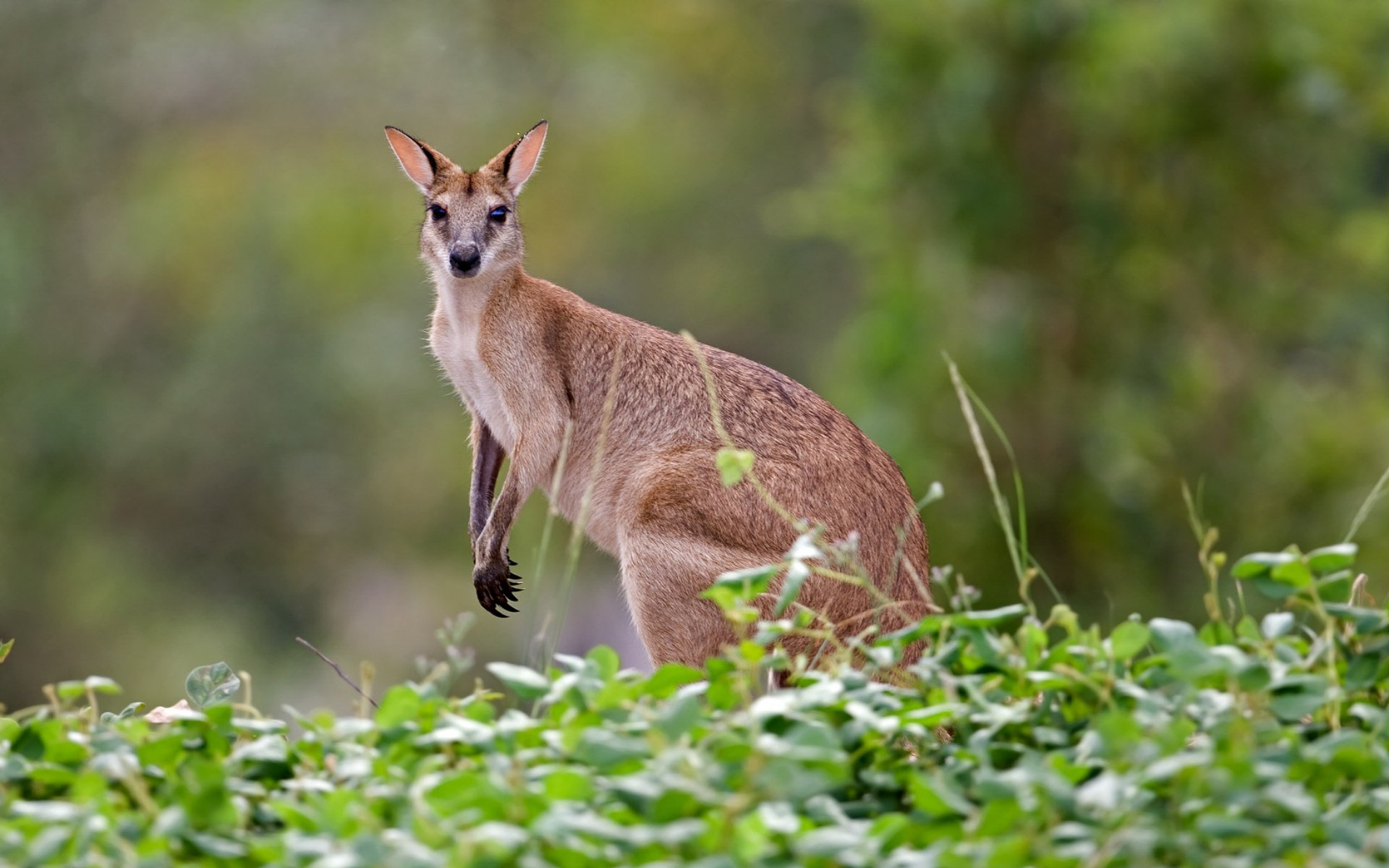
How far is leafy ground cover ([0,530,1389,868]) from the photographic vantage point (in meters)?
3.11

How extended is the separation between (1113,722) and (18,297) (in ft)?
80.5

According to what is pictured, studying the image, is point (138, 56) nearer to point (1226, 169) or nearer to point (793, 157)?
point (793, 157)

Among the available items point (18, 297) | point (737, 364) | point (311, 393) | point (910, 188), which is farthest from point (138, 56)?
point (737, 364)

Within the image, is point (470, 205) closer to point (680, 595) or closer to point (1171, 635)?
point (680, 595)

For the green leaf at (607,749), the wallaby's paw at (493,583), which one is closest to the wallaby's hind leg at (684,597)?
the wallaby's paw at (493,583)

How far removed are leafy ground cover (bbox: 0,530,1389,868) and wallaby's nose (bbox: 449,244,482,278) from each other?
2.64m

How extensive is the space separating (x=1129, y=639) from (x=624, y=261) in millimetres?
23377

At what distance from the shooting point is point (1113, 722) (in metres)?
3.12

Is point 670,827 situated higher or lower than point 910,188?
lower

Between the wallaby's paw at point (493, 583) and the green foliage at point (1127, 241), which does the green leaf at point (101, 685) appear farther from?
the green foliage at point (1127, 241)

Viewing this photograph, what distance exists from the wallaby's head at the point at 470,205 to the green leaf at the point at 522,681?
3.08 metres

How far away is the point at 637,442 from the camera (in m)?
6.23

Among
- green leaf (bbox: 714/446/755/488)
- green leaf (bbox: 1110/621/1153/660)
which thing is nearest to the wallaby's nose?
green leaf (bbox: 714/446/755/488)

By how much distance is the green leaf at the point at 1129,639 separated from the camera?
12.1 ft
